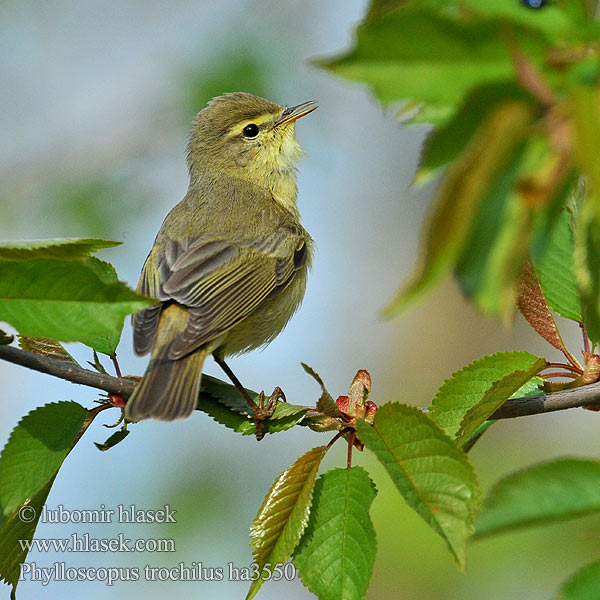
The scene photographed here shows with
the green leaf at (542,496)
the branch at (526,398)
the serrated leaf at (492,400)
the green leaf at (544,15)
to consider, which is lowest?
the green leaf at (542,496)

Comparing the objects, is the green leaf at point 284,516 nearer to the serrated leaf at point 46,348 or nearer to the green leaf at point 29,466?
the green leaf at point 29,466

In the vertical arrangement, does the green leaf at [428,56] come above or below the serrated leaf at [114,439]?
below

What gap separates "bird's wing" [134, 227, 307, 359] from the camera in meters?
2.98

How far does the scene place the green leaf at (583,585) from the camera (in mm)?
972

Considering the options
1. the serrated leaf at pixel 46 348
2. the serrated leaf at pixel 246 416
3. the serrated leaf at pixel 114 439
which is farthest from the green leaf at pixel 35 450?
the serrated leaf at pixel 246 416

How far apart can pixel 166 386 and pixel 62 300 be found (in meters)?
0.93

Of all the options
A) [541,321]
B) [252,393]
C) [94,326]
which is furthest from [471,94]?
[252,393]

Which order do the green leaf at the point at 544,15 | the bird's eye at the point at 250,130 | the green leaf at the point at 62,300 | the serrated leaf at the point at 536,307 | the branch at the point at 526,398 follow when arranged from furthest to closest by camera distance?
the bird's eye at the point at 250,130
the serrated leaf at the point at 536,307
the branch at the point at 526,398
the green leaf at the point at 62,300
the green leaf at the point at 544,15

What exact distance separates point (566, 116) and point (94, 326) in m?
1.05

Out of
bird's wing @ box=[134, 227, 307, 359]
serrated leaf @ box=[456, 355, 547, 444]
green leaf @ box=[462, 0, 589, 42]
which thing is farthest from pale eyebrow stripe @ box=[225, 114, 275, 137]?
green leaf @ box=[462, 0, 589, 42]

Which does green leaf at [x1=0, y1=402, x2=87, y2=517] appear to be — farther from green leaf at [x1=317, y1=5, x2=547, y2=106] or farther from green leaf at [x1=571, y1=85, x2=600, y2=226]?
green leaf at [x1=571, y1=85, x2=600, y2=226]

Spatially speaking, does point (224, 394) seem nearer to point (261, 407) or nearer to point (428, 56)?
point (261, 407)

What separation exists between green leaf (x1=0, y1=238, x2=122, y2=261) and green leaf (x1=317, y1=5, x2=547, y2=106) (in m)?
0.88

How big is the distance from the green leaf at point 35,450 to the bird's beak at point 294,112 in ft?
9.89
